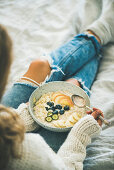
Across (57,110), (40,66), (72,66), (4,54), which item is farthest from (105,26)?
(4,54)

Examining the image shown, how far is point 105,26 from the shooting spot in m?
1.25

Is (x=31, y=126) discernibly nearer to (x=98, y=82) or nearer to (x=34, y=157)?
(x=34, y=157)

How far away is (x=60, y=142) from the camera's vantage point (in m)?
0.81

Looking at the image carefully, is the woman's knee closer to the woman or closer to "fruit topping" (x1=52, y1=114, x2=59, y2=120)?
"fruit topping" (x1=52, y1=114, x2=59, y2=120)

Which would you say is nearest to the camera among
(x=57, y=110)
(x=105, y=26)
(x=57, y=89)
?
(x=57, y=110)

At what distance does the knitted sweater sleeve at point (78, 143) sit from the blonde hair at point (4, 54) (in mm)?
370

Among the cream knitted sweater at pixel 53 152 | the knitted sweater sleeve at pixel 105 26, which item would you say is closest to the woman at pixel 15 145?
the cream knitted sweater at pixel 53 152

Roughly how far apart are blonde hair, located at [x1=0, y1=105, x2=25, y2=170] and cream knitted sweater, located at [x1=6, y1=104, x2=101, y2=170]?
0.8 inches

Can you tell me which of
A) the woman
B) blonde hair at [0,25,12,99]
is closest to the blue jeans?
the woman

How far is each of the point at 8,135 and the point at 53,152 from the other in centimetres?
19

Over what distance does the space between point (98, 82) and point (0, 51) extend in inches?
29.8

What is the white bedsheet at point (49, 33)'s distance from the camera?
100 cm

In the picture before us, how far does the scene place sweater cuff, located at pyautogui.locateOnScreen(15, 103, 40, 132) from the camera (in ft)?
2.66

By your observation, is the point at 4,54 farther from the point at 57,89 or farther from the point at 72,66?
the point at 72,66
